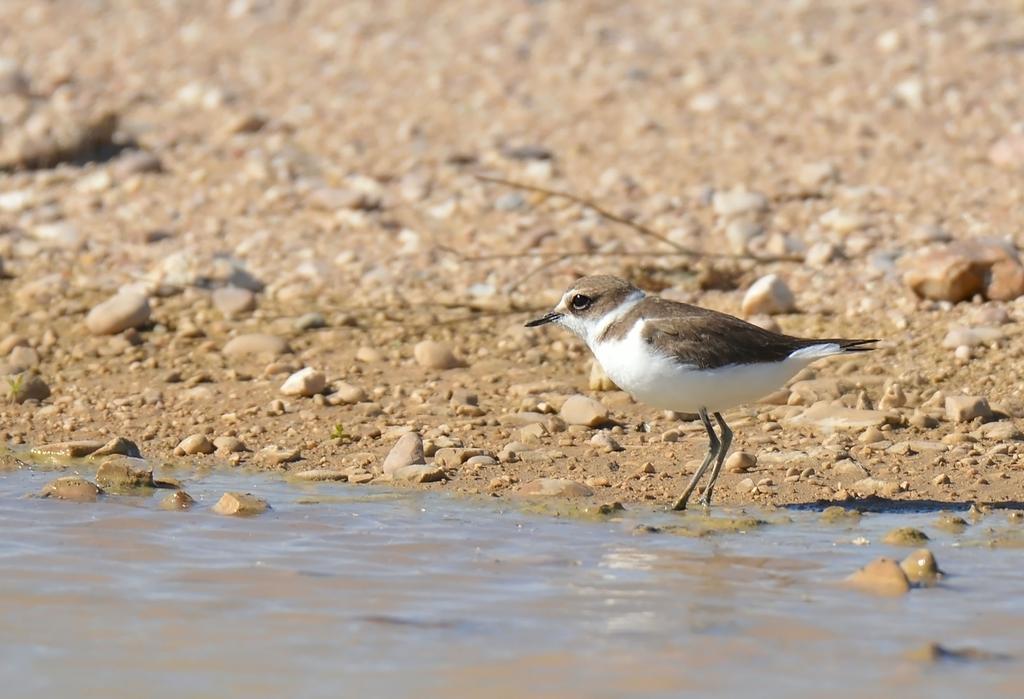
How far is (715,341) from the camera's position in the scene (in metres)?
6.98

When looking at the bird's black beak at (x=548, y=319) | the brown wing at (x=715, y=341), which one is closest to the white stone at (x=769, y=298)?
the bird's black beak at (x=548, y=319)

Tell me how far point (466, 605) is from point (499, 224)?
586cm

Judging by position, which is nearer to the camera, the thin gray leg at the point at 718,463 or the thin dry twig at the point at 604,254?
the thin gray leg at the point at 718,463

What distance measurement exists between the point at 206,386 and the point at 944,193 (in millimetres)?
5299

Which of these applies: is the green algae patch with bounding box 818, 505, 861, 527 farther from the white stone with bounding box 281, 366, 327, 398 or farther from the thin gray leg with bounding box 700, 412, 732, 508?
the white stone with bounding box 281, 366, 327, 398

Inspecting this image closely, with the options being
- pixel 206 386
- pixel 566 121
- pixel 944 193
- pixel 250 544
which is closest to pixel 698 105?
pixel 566 121

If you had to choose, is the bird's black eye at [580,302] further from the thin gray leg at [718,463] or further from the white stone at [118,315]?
the white stone at [118,315]

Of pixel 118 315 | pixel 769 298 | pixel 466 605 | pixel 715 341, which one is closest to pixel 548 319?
pixel 715 341

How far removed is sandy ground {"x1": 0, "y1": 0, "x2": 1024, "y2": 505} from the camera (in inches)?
325

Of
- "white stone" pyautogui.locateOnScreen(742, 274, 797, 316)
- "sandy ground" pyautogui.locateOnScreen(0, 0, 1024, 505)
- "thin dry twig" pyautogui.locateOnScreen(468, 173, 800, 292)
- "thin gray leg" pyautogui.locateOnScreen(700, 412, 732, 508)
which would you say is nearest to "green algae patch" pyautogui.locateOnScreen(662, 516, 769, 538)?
"thin gray leg" pyautogui.locateOnScreen(700, 412, 732, 508)

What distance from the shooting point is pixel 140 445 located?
8.41 metres

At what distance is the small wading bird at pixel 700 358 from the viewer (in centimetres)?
693

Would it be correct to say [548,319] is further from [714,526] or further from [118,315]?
[118,315]

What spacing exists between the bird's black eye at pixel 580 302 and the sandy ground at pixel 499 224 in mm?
789
